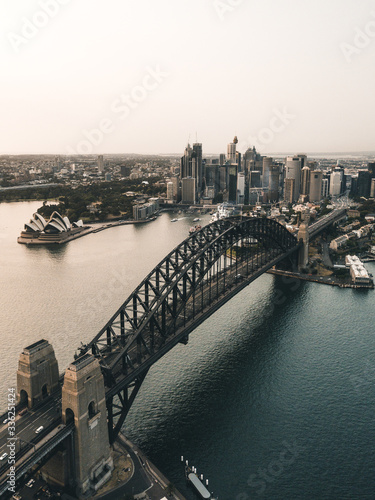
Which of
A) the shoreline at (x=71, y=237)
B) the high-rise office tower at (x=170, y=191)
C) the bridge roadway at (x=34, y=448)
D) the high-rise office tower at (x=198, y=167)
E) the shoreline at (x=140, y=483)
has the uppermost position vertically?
the high-rise office tower at (x=198, y=167)

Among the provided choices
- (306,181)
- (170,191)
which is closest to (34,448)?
(170,191)

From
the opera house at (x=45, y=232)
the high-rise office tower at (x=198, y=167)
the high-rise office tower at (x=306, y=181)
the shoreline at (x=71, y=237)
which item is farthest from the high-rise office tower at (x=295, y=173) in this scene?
the opera house at (x=45, y=232)

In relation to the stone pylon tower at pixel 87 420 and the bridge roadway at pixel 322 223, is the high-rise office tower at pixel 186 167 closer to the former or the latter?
the bridge roadway at pixel 322 223

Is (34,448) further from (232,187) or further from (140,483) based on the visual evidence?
(232,187)

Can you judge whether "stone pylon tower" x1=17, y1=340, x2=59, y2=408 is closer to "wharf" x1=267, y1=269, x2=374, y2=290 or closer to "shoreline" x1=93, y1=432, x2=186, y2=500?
"shoreline" x1=93, y1=432, x2=186, y2=500

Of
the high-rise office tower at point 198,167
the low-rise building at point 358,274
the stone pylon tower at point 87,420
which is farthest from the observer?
the high-rise office tower at point 198,167

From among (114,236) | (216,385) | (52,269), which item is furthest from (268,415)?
(114,236)

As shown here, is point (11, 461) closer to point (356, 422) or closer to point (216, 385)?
point (216, 385)
